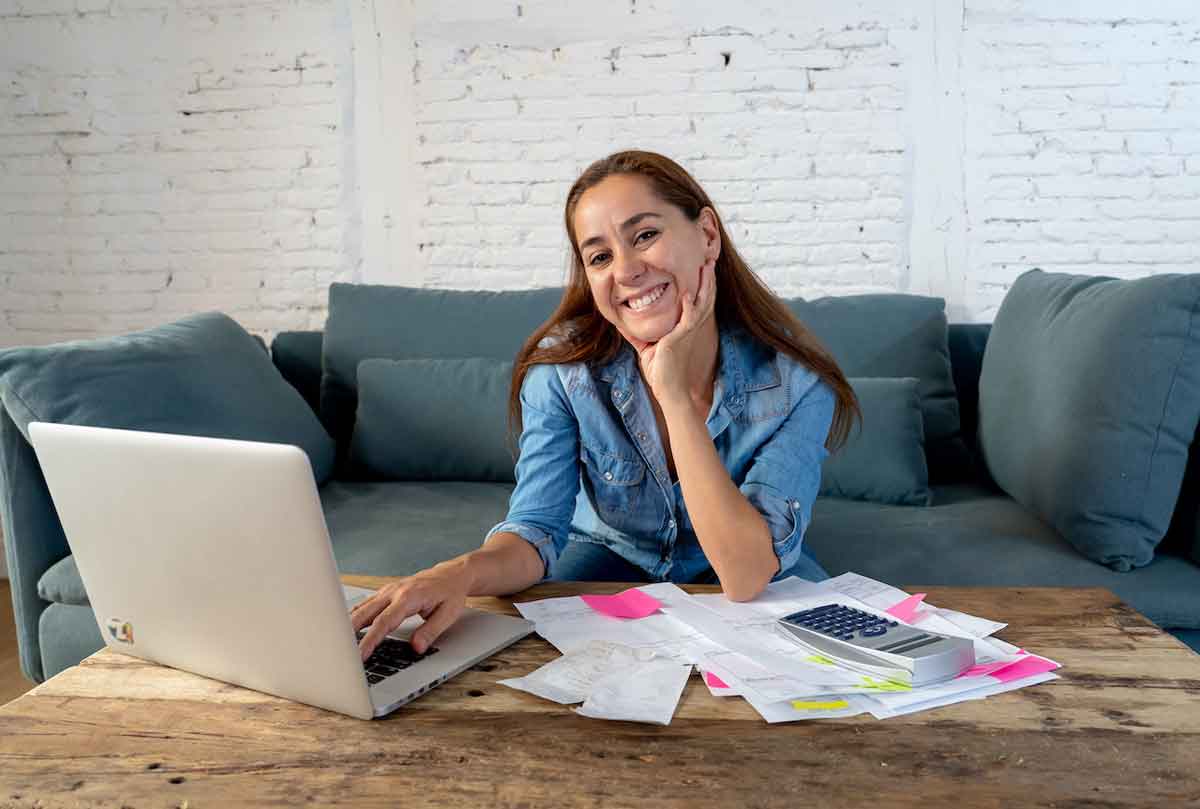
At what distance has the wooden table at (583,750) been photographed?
816mm

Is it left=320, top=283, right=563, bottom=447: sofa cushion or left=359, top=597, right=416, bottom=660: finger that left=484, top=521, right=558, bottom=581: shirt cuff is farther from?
left=320, top=283, right=563, bottom=447: sofa cushion

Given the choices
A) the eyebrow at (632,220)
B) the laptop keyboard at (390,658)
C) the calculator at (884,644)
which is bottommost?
the calculator at (884,644)

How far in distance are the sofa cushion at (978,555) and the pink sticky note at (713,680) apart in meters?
1.07

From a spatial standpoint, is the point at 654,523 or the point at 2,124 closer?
the point at 654,523

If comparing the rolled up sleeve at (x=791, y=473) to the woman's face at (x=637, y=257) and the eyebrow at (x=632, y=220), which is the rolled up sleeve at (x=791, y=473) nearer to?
the woman's face at (x=637, y=257)

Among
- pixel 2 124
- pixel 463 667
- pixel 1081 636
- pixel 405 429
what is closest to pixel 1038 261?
pixel 405 429

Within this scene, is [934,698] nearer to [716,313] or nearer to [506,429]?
[716,313]

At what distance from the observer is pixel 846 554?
2131 millimetres

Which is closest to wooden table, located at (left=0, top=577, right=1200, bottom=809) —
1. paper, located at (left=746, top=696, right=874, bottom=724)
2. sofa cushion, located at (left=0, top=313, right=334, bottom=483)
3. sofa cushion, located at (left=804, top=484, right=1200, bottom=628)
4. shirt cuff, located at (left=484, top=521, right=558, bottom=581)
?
paper, located at (left=746, top=696, right=874, bottom=724)

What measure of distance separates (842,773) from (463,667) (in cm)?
41

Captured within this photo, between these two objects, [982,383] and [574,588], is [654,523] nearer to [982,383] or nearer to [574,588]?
[574,588]

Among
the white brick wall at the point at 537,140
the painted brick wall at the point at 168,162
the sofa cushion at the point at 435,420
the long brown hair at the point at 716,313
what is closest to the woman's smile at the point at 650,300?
the long brown hair at the point at 716,313

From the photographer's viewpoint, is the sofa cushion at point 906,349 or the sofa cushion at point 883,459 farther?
the sofa cushion at point 906,349

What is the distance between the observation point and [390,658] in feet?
3.58
